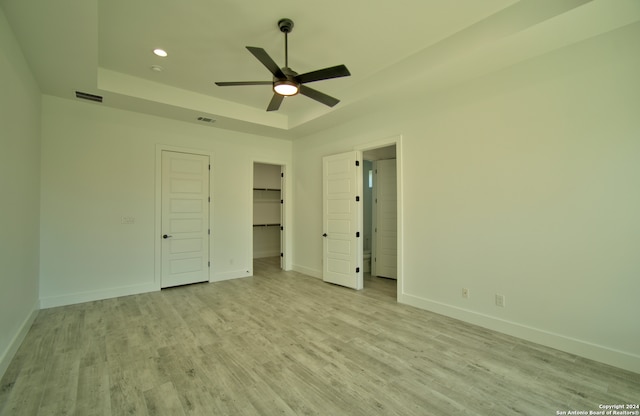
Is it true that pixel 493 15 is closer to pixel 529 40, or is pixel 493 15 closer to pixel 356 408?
pixel 529 40

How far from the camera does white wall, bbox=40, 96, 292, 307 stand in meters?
3.94

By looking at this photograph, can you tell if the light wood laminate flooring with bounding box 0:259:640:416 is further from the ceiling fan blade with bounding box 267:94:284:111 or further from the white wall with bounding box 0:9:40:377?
the ceiling fan blade with bounding box 267:94:284:111

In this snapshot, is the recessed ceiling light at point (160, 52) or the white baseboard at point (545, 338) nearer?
the white baseboard at point (545, 338)

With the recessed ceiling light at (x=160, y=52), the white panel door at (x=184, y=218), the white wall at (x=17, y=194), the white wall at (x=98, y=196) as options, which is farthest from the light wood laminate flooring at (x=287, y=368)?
the recessed ceiling light at (x=160, y=52)

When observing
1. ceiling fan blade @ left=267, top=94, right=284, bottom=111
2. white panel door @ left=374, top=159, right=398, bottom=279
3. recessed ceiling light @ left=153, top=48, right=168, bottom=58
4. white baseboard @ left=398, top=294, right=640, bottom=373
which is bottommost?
white baseboard @ left=398, top=294, right=640, bottom=373

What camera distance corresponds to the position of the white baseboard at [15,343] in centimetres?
235

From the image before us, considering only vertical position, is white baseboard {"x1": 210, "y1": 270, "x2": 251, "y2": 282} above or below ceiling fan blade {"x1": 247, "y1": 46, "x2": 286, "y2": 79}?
below

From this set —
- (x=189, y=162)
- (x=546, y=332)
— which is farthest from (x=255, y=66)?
(x=546, y=332)

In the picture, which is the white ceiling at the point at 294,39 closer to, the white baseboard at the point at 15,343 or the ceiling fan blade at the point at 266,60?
the ceiling fan blade at the point at 266,60

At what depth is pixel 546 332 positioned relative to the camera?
2830 millimetres

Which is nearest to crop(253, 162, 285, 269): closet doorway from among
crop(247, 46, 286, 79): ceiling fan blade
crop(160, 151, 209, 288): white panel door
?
crop(160, 151, 209, 288): white panel door

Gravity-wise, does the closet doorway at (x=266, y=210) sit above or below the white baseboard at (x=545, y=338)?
above

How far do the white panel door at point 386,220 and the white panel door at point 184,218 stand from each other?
138 inches

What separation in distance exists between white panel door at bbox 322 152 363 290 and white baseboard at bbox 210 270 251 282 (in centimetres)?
173
